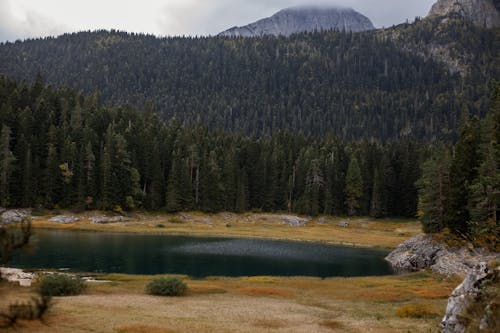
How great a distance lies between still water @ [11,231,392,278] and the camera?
6244 cm

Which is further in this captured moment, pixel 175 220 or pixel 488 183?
→ pixel 175 220

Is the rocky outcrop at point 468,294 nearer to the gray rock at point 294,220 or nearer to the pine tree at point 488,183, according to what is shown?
the pine tree at point 488,183

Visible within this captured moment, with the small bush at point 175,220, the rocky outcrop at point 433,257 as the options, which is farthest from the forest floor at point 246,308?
the small bush at point 175,220

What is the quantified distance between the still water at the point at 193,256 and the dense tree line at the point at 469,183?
1269cm

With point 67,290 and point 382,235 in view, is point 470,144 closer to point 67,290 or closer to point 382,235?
point 382,235

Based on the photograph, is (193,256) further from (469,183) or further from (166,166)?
→ (166,166)

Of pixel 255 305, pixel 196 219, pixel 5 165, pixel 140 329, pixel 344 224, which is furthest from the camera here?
pixel 344 224

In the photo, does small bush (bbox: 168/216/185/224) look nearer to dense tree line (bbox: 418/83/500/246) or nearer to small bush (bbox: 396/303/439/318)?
dense tree line (bbox: 418/83/500/246)

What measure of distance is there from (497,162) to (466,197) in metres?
8.42

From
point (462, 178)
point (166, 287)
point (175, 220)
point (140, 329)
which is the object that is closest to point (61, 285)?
point (166, 287)

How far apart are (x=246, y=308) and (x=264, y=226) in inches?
3586

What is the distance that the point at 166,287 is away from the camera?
4028cm

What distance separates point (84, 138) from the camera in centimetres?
12444

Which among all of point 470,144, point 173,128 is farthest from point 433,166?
point 173,128
